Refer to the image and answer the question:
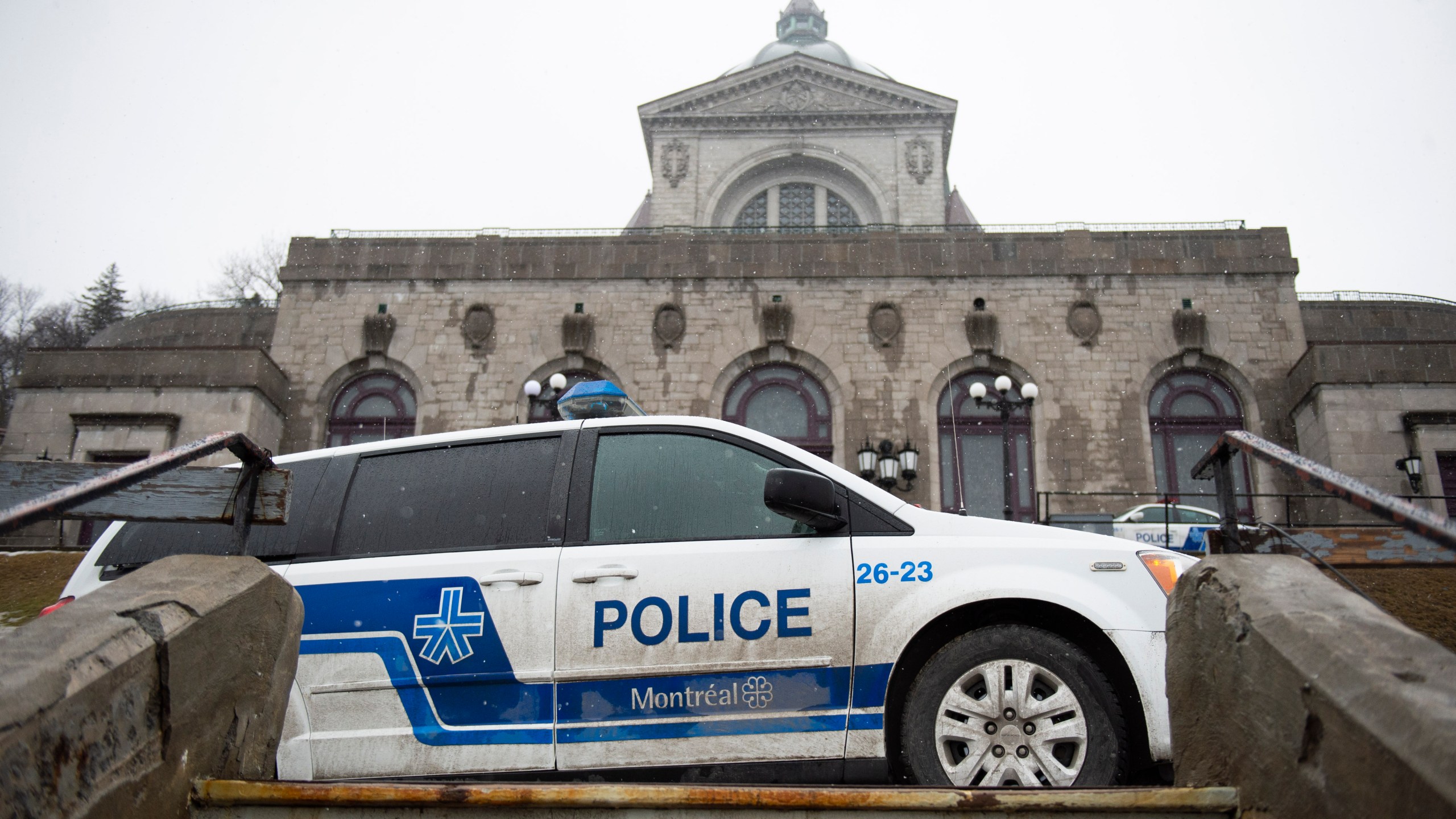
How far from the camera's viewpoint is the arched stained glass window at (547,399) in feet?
65.3

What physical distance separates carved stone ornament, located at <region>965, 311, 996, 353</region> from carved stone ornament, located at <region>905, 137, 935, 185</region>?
18639mm

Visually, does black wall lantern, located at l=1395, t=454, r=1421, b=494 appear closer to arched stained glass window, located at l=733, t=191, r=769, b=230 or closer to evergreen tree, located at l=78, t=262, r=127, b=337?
arched stained glass window, located at l=733, t=191, r=769, b=230

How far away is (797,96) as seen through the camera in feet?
127

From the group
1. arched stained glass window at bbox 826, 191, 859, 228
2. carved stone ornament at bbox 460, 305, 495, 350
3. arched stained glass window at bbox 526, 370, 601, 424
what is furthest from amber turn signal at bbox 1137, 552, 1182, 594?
arched stained glass window at bbox 826, 191, 859, 228

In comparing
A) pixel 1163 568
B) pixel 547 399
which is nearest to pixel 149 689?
pixel 1163 568

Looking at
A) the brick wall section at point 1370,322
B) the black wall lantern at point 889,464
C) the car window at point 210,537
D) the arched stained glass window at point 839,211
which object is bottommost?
the car window at point 210,537

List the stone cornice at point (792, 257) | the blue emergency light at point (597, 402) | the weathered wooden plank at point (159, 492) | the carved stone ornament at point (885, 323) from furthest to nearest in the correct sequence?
the stone cornice at point (792, 257) → the carved stone ornament at point (885, 323) → the blue emergency light at point (597, 402) → the weathered wooden plank at point (159, 492)

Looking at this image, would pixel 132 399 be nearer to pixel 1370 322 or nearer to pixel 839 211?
pixel 839 211

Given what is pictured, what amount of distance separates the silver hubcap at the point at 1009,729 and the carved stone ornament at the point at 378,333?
19355 mm

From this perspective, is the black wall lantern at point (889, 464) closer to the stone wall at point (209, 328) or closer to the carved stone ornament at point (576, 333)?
the carved stone ornament at point (576, 333)

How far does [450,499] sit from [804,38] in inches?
2371

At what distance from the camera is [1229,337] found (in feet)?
66.4

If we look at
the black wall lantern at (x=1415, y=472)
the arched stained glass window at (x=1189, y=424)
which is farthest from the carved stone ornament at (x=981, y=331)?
the black wall lantern at (x=1415, y=472)

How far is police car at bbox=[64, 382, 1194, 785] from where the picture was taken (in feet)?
13.1
